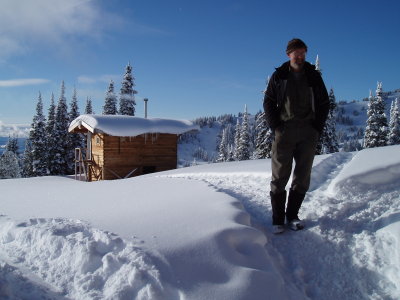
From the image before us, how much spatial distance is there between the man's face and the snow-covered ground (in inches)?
82.2

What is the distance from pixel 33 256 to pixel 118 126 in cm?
1417

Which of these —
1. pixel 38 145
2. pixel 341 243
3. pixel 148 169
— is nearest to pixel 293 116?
pixel 341 243

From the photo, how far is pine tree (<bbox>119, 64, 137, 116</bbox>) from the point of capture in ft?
103

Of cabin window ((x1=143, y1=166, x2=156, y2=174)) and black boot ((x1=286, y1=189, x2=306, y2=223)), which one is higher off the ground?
black boot ((x1=286, y1=189, x2=306, y2=223))

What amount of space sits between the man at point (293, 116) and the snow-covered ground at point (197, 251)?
22.6 inches

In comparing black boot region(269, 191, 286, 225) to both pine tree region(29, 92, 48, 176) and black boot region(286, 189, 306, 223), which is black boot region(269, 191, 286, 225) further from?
pine tree region(29, 92, 48, 176)

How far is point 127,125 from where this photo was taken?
1708cm

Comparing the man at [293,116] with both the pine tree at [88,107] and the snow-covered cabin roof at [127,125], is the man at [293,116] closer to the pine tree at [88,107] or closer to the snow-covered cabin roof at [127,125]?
the snow-covered cabin roof at [127,125]

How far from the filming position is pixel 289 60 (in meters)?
3.96

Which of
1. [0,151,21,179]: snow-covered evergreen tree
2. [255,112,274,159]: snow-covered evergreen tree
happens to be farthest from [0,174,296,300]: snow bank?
[0,151,21,179]: snow-covered evergreen tree

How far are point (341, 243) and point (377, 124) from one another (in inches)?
1151

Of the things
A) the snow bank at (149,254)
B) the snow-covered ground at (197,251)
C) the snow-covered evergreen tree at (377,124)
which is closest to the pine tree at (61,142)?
the snow-covered ground at (197,251)

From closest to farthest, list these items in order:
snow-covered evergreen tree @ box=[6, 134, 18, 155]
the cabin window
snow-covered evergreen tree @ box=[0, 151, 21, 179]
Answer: the cabin window, snow-covered evergreen tree @ box=[0, 151, 21, 179], snow-covered evergreen tree @ box=[6, 134, 18, 155]

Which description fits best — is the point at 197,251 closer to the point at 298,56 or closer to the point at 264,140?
the point at 298,56
